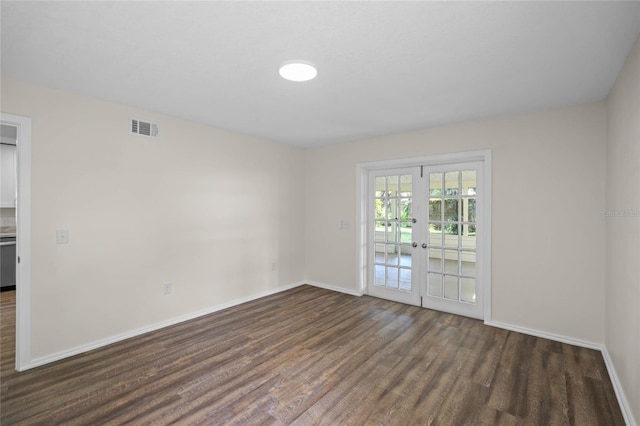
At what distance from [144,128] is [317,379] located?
3206mm

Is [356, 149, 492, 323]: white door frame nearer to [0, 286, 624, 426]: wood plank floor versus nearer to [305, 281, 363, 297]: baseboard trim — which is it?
[305, 281, 363, 297]: baseboard trim

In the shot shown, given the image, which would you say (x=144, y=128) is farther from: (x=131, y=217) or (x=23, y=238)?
(x=23, y=238)

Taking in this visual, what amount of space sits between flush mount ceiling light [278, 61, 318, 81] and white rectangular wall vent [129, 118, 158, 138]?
1.91 m

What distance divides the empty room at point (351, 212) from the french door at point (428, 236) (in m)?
0.03

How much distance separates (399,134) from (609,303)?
2.98 m

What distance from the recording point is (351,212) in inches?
192

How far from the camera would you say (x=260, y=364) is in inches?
106

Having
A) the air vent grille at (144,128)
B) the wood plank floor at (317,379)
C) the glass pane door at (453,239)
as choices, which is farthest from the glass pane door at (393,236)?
the air vent grille at (144,128)

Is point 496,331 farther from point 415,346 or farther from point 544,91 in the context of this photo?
point 544,91

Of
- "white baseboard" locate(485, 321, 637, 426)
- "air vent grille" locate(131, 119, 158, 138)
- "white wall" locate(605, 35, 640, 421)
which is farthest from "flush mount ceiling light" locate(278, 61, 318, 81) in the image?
"white baseboard" locate(485, 321, 637, 426)

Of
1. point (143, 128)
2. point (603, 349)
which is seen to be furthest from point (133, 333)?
point (603, 349)

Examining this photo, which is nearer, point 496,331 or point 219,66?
point 219,66

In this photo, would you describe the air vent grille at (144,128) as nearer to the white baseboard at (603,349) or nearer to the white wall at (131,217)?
the white wall at (131,217)

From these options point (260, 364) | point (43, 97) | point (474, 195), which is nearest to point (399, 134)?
point (474, 195)
